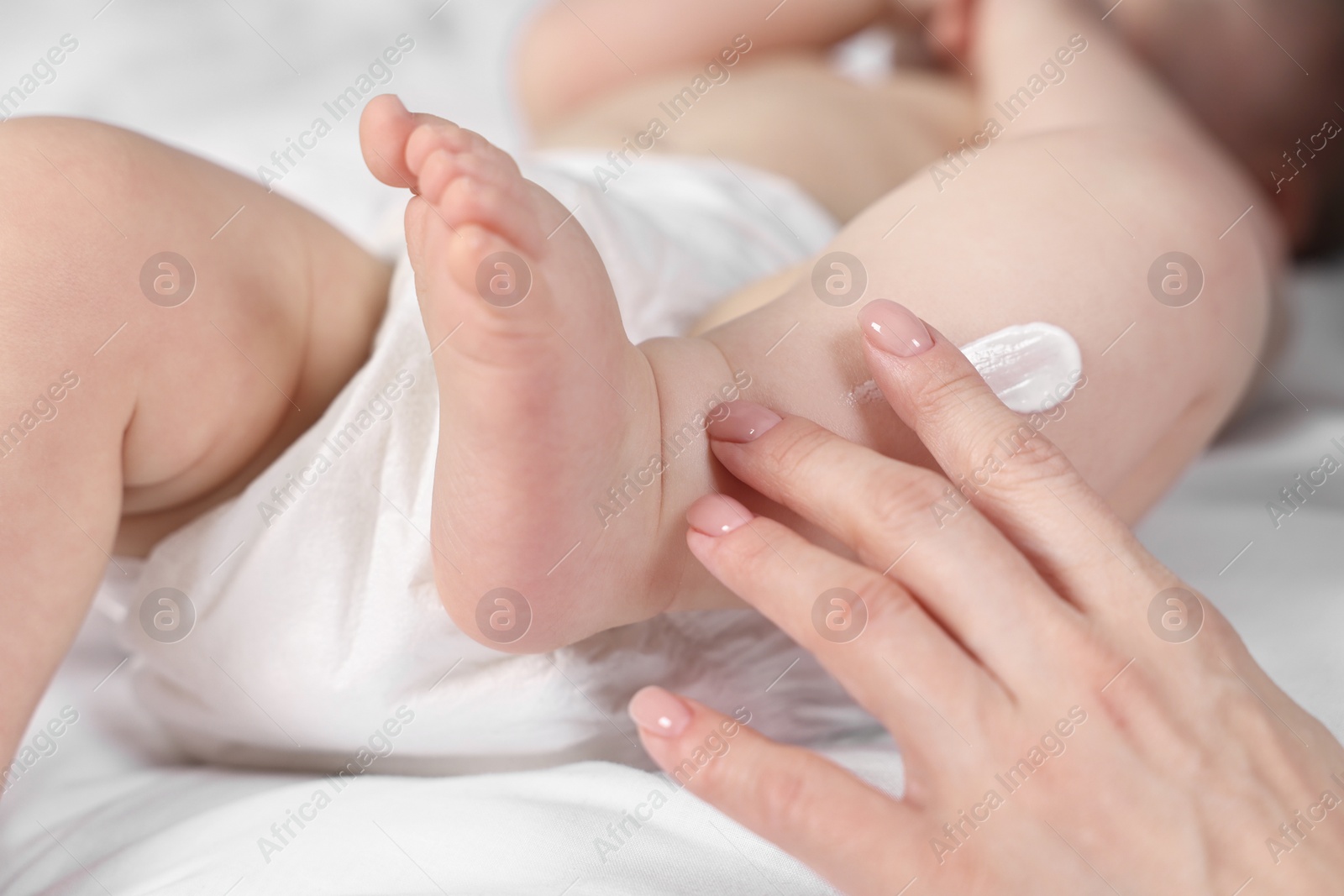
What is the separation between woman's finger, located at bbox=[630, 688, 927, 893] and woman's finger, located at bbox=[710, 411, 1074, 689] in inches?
3.7

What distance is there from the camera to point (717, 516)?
564 mm

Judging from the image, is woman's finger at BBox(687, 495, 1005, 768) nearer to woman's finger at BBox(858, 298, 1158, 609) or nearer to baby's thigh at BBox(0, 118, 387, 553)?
woman's finger at BBox(858, 298, 1158, 609)

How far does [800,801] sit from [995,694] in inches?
4.3

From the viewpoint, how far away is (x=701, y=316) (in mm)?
860

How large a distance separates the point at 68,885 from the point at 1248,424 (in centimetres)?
122

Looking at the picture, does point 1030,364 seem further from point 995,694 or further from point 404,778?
point 404,778

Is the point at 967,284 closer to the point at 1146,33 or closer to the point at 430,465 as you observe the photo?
the point at 430,465

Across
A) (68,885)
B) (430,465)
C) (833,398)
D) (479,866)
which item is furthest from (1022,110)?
(68,885)

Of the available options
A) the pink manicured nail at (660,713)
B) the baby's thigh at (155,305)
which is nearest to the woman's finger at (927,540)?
the pink manicured nail at (660,713)

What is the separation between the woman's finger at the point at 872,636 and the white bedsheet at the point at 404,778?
16 centimetres

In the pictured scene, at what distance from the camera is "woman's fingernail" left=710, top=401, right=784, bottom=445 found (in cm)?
58

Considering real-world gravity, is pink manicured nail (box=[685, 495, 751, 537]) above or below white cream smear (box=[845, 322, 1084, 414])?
below

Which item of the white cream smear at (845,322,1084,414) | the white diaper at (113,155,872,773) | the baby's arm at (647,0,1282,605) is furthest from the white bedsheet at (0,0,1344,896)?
the white cream smear at (845,322,1084,414)

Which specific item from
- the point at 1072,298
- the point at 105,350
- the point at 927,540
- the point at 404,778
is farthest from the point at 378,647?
the point at 1072,298
